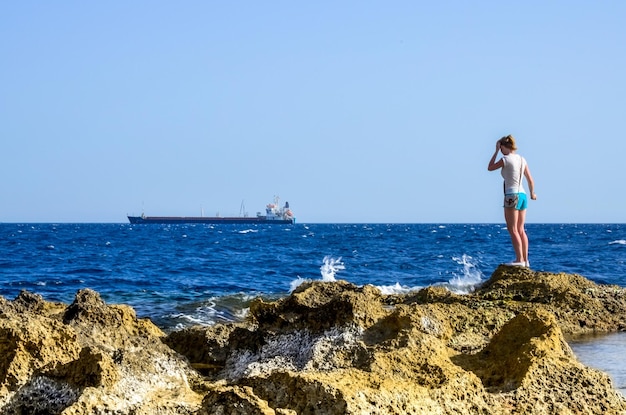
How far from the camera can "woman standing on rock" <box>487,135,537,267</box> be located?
10859 mm

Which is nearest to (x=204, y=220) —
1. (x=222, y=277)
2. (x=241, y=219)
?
(x=241, y=219)

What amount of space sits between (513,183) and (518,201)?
253 mm

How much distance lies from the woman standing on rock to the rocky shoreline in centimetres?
353

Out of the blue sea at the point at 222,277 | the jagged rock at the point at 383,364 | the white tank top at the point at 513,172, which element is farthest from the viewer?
the blue sea at the point at 222,277

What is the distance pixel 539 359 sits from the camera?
542 cm

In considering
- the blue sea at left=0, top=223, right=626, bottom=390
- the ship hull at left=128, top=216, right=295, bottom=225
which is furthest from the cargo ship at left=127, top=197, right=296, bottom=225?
the blue sea at left=0, top=223, right=626, bottom=390

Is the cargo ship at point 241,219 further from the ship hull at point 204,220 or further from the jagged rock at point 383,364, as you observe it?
the jagged rock at point 383,364

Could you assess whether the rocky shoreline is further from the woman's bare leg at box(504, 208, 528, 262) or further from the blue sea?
the woman's bare leg at box(504, 208, 528, 262)

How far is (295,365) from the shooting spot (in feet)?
18.7

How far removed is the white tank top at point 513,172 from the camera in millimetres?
10844

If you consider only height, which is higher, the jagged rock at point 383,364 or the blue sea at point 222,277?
the jagged rock at point 383,364

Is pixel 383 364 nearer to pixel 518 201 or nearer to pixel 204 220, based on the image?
pixel 518 201

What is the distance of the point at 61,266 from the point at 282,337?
23586 mm

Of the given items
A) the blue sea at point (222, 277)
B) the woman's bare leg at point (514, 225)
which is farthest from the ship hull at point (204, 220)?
the woman's bare leg at point (514, 225)
